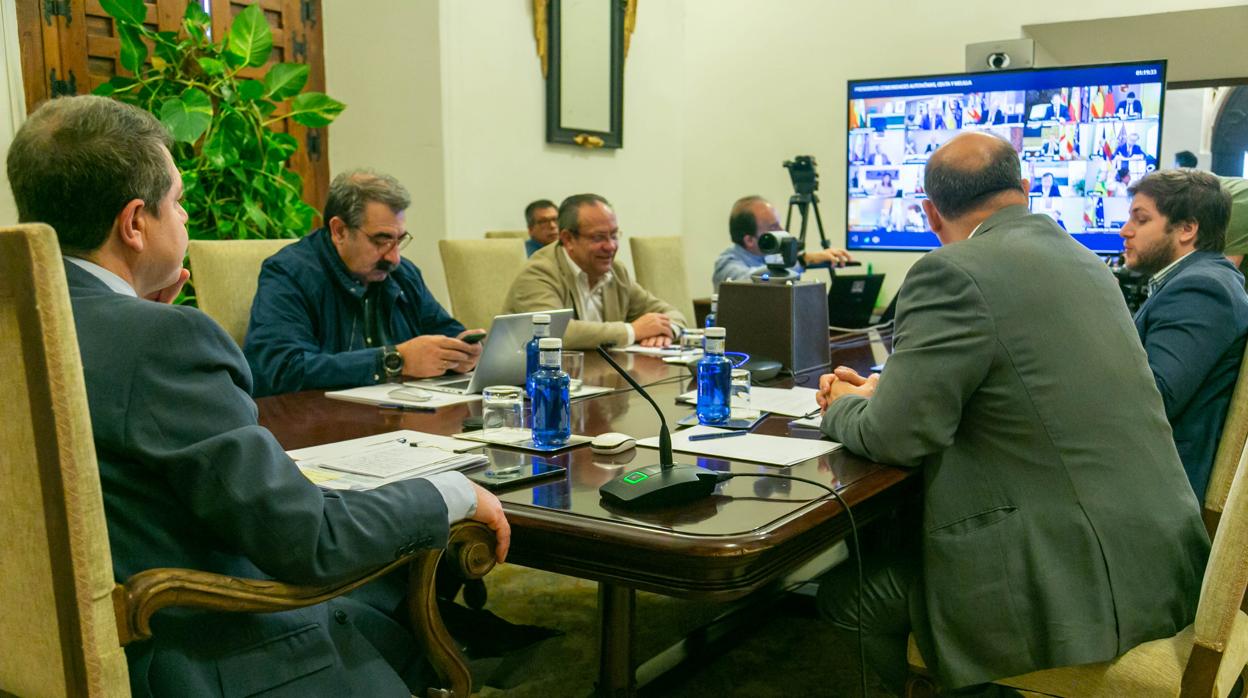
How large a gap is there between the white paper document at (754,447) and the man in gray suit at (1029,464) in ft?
0.27

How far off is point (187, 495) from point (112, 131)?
16.3 inches

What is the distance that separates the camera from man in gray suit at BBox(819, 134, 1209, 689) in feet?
4.92

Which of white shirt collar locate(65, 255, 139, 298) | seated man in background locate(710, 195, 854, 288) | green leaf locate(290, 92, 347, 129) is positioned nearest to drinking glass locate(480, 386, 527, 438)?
white shirt collar locate(65, 255, 139, 298)

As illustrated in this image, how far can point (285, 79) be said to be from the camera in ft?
12.3

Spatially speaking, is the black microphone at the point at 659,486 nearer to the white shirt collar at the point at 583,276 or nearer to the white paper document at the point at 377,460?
the white paper document at the point at 377,460

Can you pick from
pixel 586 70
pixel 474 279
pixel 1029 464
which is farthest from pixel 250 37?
pixel 1029 464

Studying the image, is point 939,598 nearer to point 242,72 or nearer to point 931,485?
point 931,485

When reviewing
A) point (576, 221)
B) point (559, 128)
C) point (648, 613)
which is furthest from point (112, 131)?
point (559, 128)

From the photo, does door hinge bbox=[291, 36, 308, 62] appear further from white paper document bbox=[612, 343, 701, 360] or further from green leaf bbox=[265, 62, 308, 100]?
white paper document bbox=[612, 343, 701, 360]

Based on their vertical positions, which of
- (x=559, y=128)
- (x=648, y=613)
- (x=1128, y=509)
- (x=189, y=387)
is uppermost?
(x=559, y=128)

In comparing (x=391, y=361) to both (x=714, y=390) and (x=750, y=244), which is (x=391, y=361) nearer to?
(x=714, y=390)

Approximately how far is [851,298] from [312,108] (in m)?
2.18

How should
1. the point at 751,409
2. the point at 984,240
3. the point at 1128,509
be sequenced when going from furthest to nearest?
the point at 751,409, the point at 984,240, the point at 1128,509

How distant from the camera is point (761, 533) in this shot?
1216mm
